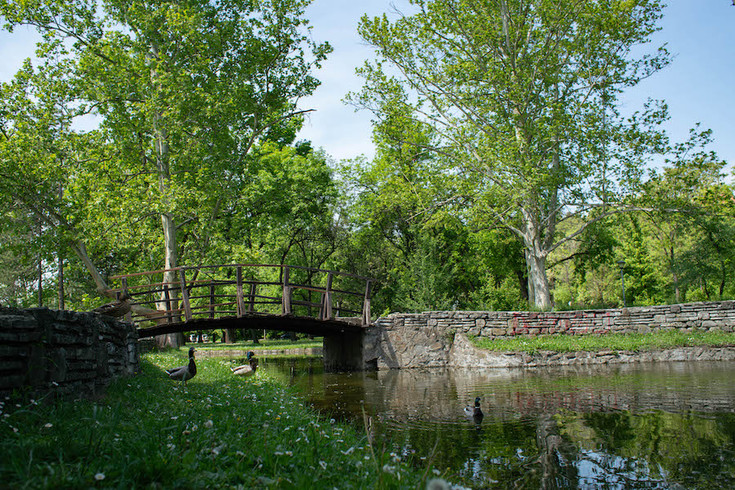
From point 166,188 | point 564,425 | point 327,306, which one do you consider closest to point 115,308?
point 564,425

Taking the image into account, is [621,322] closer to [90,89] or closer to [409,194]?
[409,194]

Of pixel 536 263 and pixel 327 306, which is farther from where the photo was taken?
pixel 536 263

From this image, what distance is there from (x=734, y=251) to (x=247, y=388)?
95.6 feet

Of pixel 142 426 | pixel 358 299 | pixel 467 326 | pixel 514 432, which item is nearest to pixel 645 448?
pixel 514 432

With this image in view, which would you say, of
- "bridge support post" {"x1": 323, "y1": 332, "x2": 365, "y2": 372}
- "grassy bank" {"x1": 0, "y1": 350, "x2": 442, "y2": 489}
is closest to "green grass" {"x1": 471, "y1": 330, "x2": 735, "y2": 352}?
"bridge support post" {"x1": 323, "y1": 332, "x2": 365, "y2": 372}

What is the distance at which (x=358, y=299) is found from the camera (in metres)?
39.4

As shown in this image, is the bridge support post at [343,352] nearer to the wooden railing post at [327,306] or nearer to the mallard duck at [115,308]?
the wooden railing post at [327,306]

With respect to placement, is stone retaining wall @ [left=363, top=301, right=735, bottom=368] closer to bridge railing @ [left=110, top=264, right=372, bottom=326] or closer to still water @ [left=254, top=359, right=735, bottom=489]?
bridge railing @ [left=110, top=264, right=372, bottom=326]

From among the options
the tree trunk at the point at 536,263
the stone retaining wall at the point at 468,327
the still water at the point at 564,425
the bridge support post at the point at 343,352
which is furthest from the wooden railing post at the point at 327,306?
the tree trunk at the point at 536,263

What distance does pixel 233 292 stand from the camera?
113 feet

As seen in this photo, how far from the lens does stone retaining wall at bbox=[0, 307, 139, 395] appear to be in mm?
4496

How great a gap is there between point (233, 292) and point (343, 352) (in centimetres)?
1652

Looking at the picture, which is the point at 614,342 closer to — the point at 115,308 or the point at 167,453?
the point at 115,308

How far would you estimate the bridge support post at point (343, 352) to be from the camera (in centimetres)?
1841
